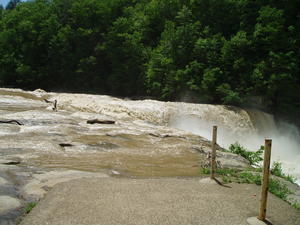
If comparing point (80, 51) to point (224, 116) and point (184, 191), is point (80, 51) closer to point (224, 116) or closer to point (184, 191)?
point (224, 116)

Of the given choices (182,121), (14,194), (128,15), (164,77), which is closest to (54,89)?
(128,15)

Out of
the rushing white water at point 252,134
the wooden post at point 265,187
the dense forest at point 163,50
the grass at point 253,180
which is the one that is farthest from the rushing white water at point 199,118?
the wooden post at point 265,187

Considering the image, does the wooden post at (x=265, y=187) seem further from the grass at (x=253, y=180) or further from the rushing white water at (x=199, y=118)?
the rushing white water at (x=199, y=118)

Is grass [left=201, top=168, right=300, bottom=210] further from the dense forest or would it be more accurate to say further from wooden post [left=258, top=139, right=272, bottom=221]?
the dense forest

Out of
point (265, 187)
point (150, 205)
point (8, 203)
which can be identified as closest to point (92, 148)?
point (8, 203)

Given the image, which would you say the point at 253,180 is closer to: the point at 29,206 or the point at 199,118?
the point at 29,206

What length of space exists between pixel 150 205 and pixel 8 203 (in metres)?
2.18

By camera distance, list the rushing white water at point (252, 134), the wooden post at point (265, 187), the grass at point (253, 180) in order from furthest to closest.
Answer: the rushing white water at point (252, 134), the grass at point (253, 180), the wooden post at point (265, 187)

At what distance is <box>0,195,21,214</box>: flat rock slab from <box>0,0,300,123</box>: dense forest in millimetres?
16403

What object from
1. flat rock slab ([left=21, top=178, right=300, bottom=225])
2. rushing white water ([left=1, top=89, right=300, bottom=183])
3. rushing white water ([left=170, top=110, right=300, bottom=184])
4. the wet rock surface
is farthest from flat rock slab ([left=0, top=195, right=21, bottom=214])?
rushing white water ([left=170, top=110, right=300, bottom=184])

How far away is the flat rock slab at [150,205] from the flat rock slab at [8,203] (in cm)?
38

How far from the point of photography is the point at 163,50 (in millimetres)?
25531

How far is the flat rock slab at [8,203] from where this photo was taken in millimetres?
5034

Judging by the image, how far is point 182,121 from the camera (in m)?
17.5
